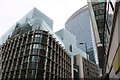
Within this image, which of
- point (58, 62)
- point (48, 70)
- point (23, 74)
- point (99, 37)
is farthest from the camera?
point (58, 62)

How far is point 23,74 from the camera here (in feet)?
127

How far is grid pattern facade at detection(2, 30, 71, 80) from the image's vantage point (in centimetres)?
3931

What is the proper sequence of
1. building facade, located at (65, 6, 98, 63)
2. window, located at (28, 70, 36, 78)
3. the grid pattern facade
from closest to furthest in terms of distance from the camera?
window, located at (28, 70, 36, 78) < the grid pattern facade < building facade, located at (65, 6, 98, 63)

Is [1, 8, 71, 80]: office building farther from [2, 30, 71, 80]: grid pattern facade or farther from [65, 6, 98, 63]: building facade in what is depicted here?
[65, 6, 98, 63]: building facade

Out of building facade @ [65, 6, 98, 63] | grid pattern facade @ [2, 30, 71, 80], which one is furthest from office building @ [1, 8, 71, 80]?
building facade @ [65, 6, 98, 63]

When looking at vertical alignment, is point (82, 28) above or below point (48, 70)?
above

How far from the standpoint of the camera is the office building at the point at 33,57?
39.4m

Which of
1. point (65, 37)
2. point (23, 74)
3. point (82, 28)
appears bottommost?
point (23, 74)

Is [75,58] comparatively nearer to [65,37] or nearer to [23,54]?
[65,37]

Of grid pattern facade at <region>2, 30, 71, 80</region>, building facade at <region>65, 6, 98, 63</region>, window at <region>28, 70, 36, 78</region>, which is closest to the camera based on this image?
window at <region>28, 70, 36, 78</region>

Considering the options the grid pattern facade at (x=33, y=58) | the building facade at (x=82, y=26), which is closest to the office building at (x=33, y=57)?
the grid pattern facade at (x=33, y=58)

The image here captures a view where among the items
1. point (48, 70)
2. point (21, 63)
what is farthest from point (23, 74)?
point (48, 70)

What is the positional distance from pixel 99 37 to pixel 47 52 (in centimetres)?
2342

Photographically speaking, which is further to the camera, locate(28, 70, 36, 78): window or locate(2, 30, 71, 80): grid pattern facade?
locate(2, 30, 71, 80): grid pattern facade
